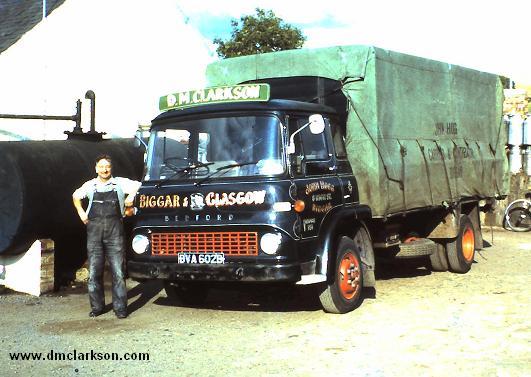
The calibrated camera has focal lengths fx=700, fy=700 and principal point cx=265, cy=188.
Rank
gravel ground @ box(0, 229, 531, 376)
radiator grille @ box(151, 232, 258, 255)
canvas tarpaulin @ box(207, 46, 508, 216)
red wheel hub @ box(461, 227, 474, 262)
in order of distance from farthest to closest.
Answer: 1. red wheel hub @ box(461, 227, 474, 262)
2. canvas tarpaulin @ box(207, 46, 508, 216)
3. radiator grille @ box(151, 232, 258, 255)
4. gravel ground @ box(0, 229, 531, 376)

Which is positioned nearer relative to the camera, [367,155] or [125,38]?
[367,155]

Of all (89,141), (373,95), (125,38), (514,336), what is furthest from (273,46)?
(514,336)

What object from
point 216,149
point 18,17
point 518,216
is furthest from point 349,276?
point 18,17

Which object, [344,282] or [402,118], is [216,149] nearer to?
[344,282]

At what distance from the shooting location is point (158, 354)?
20.5ft

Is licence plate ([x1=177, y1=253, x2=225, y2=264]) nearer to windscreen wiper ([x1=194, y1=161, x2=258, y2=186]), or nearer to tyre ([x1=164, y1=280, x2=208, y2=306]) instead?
windscreen wiper ([x1=194, y1=161, x2=258, y2=186])

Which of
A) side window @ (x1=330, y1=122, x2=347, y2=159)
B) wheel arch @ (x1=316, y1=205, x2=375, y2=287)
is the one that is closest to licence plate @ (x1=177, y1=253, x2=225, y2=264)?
wheel arch @ (x1=316, y1=205, x2=375, y2=287)

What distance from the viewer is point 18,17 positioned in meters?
19.4

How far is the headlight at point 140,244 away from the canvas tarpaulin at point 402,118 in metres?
2.69

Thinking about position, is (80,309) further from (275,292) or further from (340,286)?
(340,286)

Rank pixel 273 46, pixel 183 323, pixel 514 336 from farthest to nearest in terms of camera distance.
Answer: pixel 273 46 < pixel 183 323 < pixel 514 336

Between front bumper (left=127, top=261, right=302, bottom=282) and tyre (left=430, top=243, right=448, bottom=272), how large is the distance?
15.1ft

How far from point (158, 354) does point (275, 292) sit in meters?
3.37

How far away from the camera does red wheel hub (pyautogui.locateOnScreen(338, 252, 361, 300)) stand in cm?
777
